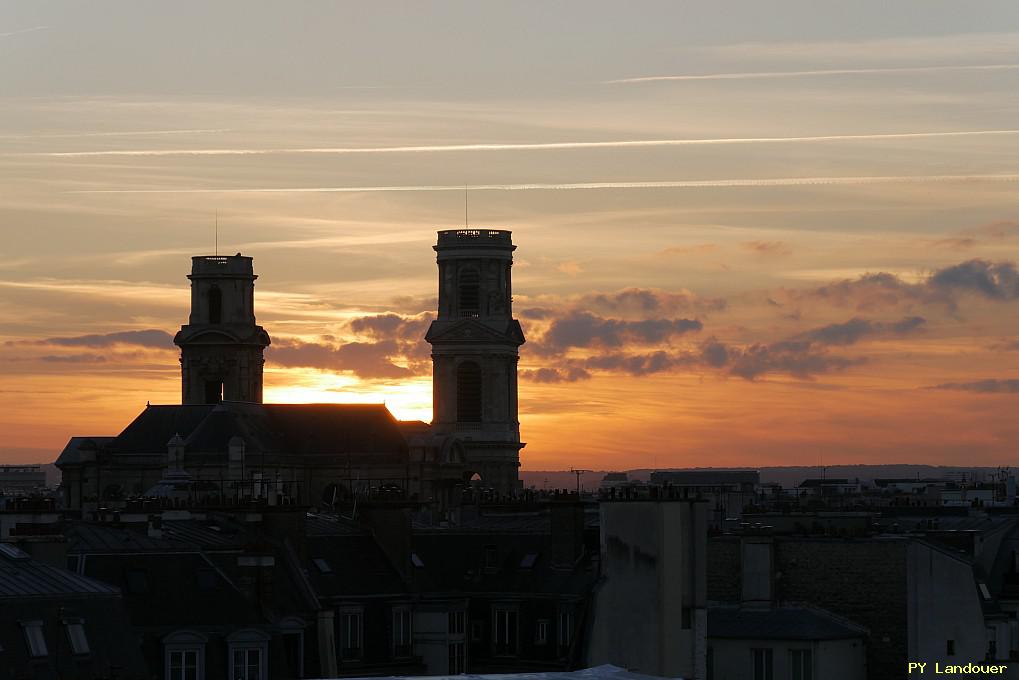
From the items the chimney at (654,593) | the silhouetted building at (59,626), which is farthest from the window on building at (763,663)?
the silhouetted building at (59,626)

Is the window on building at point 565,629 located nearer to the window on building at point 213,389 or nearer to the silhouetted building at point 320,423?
the silhouetted building at point 320,423

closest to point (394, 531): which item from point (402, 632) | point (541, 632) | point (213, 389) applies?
point (402, 632)

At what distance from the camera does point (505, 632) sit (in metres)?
73.5

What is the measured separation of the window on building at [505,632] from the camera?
239ft

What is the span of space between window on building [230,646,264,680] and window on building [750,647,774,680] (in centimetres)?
1430

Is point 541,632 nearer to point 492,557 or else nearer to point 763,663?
point 492,557

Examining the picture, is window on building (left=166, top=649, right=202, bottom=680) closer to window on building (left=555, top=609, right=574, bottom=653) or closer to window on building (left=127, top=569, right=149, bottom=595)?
window on building (left=127, top=569, right=149, bottom=595)

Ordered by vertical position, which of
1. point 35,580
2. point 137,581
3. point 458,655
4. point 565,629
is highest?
point 35,580

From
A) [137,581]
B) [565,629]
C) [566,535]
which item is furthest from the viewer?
[566,535]

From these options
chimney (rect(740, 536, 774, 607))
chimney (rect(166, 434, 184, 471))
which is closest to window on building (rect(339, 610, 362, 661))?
chimney (rect(740, 536, 774, 607))

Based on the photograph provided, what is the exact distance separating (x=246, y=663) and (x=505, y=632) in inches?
507

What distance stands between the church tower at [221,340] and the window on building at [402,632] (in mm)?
99243

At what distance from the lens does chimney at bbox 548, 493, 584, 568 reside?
245 ft

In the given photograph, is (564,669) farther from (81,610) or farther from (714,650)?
(81,610)
